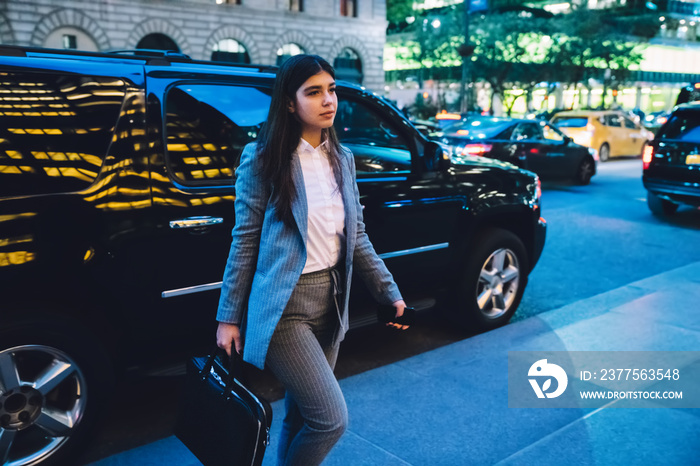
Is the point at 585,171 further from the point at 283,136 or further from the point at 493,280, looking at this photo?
the point at 283,136

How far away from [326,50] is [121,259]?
3302cm

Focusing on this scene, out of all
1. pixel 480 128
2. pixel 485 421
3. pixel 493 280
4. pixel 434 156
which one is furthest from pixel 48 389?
pixel 480 128

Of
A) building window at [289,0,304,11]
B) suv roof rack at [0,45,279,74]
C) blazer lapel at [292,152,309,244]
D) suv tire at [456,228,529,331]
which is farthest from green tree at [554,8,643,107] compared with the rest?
blazer lapel at [292,152,309,244]

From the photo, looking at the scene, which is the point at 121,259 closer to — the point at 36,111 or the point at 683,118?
the point at 36,111

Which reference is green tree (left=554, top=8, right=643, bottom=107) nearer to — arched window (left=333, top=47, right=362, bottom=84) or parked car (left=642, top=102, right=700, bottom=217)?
arched window (left=333, top=47, right=362, bottom=84)

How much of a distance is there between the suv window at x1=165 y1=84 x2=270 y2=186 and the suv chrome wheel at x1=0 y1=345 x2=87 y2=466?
108 centimetres

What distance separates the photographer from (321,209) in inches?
89.2

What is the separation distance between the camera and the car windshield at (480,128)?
501 inches

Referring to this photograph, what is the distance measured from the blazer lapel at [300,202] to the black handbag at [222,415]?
1.60 ft

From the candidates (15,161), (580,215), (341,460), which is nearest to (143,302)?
(15,161)

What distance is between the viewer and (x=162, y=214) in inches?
130

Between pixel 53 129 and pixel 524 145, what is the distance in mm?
11560

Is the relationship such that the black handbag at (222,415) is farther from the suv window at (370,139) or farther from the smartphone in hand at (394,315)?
the suv window at (370,139)

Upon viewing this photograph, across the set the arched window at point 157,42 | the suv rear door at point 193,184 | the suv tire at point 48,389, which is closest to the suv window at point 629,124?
the arched window at point 157,42
